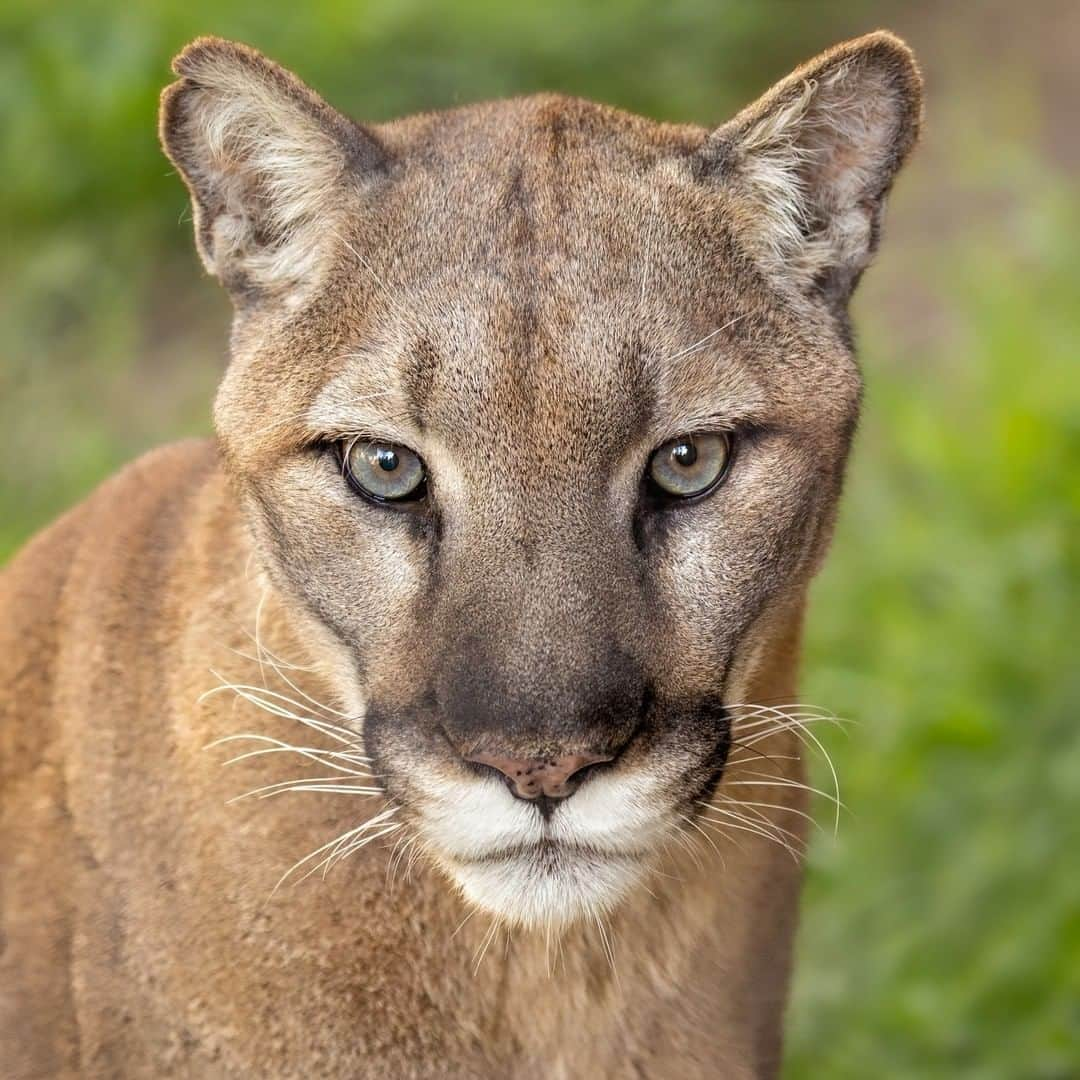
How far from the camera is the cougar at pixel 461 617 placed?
9.54 feet

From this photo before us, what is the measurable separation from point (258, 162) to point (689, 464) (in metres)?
0.95

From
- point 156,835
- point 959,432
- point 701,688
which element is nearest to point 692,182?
point 701,688

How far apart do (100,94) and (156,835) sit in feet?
18.0

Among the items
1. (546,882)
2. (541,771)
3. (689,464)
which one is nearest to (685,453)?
(689,464)

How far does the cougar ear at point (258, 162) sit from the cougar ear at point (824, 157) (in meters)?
0.65

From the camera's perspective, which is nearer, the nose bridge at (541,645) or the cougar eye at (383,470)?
the nose bridge at (541,645)

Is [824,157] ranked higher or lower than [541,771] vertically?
higher

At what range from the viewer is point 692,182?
3.32 metres

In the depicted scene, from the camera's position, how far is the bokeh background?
16.5ft

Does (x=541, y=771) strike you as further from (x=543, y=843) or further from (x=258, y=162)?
(x=258, y=162)

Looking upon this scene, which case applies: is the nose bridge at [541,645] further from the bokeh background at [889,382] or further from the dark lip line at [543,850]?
the bokeh background at [889,382]

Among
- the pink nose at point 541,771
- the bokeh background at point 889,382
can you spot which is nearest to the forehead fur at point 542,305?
the pink nose at point 541,771

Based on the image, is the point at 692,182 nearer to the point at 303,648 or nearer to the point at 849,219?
the point at 849,219

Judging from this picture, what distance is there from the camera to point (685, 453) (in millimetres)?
3027
